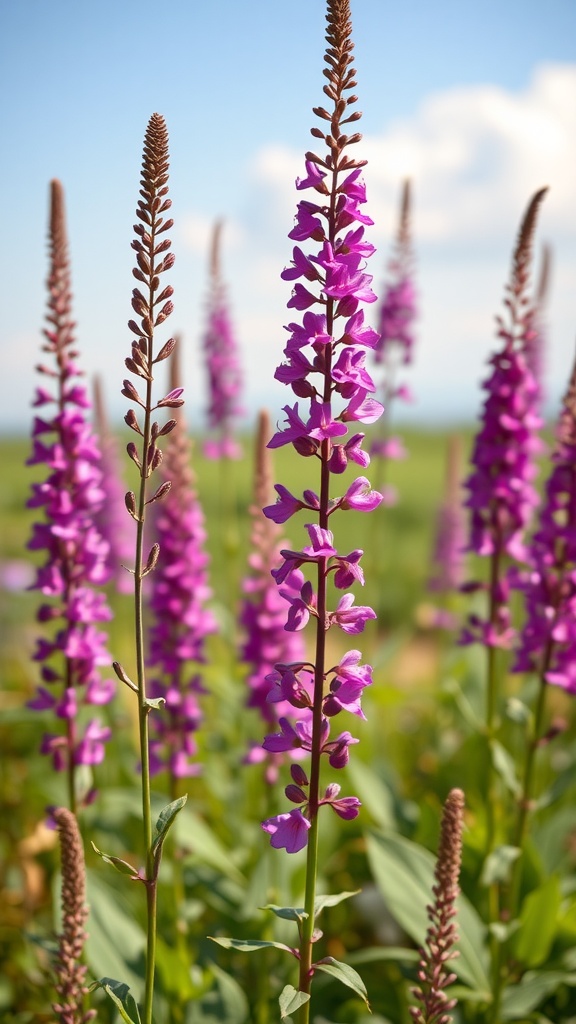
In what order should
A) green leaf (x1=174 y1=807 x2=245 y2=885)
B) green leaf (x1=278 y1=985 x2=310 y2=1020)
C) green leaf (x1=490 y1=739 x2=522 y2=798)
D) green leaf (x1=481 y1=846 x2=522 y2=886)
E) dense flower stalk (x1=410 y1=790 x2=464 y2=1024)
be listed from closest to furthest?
1. green leaf (x1=278 y1=985 x2=310 y2=1020)
2. dense flower stalk (x1=410 y1=790 x2=464 y2=1024)
3. green leaf (x1=481 y1=846 x2=522 y2=886)
4. green leaf (x1=490 y1=739 x2=522 y2=798)
5. green leaf (x1=174 y1=807 x2=245 y2=885)

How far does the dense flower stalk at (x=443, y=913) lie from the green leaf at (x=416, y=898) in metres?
1.32

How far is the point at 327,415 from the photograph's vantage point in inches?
79.6

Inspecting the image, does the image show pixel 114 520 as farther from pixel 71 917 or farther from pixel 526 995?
pixel 71 917

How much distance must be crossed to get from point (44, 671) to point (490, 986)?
7.75ft

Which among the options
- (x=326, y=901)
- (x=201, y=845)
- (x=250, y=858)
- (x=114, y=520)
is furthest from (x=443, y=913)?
(x=114, y=520)

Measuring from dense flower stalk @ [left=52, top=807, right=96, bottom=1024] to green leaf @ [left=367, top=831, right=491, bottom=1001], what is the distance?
5.37 ft

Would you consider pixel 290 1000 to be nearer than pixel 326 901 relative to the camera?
Yes

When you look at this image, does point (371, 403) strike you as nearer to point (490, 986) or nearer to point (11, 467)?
point (490, 986)

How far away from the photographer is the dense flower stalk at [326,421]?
2.03 m

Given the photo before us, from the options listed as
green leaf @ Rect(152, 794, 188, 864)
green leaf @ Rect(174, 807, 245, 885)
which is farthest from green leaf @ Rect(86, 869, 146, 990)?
green leaf @ Rect(152, 794, 188, 864)

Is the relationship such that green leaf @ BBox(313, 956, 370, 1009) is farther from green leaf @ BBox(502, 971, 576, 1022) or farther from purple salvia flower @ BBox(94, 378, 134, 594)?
purple salvia flower @ BBox(94, 378, 134, 594)

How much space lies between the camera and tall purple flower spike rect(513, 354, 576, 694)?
359cm

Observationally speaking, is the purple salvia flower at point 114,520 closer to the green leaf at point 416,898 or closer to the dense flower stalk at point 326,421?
the green leaf at point 416,898

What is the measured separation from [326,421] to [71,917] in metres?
1.48
